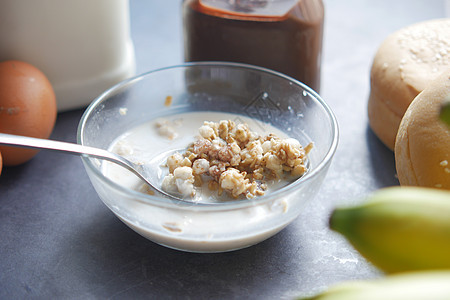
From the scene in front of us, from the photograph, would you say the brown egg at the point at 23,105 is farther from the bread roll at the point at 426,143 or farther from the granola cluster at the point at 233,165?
the bread roll at the point at 426,143

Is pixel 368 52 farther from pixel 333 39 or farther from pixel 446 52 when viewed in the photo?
pixel 446 52

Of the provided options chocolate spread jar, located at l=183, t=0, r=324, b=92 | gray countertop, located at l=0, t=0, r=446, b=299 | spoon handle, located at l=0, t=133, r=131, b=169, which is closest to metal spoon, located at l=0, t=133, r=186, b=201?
spoon handle, located at l=0, t=133, r=131, b=169

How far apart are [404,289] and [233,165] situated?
514mm

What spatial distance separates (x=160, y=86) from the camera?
113cm

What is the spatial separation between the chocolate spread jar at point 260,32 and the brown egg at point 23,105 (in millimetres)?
352

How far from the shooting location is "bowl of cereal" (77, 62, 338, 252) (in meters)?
0.75

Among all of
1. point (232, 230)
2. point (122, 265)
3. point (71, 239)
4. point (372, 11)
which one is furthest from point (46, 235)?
point (372, 11)

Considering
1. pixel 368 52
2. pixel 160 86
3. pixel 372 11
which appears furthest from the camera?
pixel 372 11

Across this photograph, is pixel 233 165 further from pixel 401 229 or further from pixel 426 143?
pixel 401 229

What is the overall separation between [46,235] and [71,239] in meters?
0.05

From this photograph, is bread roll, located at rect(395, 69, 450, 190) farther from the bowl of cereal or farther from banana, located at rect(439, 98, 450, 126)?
banana, located at rect(439, 98, 450, 126)

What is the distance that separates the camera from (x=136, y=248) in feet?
2.84

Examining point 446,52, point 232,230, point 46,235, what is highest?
point 446,52

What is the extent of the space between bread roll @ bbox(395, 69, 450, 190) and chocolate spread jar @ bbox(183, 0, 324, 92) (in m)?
0.31
